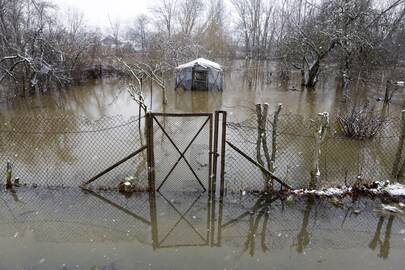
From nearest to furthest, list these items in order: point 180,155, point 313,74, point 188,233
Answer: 1. point 188,233
2. point 180,155
3. point 313,74

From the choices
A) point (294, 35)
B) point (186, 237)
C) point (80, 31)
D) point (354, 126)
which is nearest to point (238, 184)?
Answer: point (186, 237)

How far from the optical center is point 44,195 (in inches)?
189

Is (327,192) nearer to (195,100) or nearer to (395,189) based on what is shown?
(395,189)

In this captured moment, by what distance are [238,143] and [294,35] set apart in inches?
627

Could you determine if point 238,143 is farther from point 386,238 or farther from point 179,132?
point 386,238

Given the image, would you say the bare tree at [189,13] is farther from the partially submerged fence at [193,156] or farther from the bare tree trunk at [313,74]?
the partially submerged fence at [193,156]

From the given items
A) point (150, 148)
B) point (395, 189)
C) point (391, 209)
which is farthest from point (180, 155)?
point (395, 189)

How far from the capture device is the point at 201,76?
18.5 meters

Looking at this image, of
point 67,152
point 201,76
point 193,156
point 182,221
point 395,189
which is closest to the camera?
point 182,221

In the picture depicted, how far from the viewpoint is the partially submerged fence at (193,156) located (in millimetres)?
4906

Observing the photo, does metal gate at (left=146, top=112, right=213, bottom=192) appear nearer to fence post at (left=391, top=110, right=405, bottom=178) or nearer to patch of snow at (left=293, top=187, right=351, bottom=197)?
patch of snow at (left=293, top=187, right=351, bottom=197)

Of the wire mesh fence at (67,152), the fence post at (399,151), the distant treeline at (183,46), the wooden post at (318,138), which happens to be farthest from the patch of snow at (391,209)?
the distant treeline at (183,46)

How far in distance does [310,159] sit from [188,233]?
411 cm

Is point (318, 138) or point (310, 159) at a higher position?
point (318, 138)
